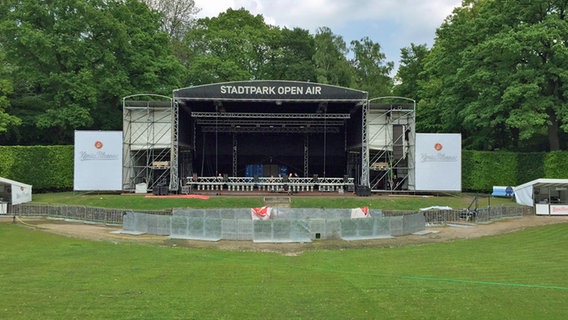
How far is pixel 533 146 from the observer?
39500 millimetres

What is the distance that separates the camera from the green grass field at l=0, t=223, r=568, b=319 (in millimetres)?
8492

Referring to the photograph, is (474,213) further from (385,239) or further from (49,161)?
(49,161)

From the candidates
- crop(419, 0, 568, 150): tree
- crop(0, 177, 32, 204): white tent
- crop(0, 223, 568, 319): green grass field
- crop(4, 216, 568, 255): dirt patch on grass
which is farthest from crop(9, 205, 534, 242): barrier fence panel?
crop(419, 0, 568, 150): tree

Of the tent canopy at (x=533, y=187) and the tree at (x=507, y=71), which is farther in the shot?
the tree at (x=507, y=71)

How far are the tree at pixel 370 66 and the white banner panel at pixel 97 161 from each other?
3727cm

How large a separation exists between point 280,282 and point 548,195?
23.0 meters

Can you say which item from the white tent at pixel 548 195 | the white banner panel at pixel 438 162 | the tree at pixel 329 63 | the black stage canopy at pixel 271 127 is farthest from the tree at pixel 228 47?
the white tent at pixel 548 195

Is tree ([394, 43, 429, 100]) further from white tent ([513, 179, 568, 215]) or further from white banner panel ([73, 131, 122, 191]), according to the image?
white banner panel ([73, 131, 122, 191])

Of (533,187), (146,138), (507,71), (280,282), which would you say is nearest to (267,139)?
(146,138)

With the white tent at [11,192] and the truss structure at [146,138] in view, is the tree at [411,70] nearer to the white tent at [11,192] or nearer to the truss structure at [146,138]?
the truss structure at [146,138]

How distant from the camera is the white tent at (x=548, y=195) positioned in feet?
87.4

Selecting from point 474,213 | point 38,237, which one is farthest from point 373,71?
point 38,237

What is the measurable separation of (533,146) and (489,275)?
106ft

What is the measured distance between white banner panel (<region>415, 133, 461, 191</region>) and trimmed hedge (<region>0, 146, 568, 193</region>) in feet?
11.8
